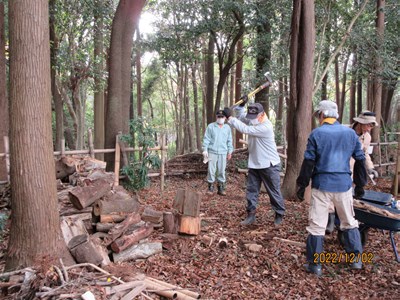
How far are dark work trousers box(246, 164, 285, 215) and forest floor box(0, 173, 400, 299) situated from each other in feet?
1.15

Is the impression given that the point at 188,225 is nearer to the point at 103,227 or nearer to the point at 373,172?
the point at 103,227

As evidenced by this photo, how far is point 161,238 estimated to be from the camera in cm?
475

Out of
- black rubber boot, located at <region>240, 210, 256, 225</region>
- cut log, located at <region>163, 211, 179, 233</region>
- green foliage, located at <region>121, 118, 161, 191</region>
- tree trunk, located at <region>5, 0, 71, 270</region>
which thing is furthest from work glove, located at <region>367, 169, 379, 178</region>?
green foliage, located at <region>121, 118, 161, 191</region>

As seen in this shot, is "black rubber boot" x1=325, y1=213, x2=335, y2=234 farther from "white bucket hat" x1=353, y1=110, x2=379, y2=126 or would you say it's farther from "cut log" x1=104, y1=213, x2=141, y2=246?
"cut log" x1=104, y1=213, x2=141, y2=246

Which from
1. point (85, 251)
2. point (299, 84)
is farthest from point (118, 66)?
point (85, 251)

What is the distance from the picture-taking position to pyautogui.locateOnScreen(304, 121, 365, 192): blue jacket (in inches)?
158

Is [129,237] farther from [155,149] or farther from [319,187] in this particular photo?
[155,149]

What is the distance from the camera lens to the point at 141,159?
334 inches

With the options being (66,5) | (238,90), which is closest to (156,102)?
(238,90)

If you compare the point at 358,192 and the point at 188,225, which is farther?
the point at 188,225

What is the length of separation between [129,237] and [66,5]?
8.88 m

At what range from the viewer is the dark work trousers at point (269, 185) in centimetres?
556

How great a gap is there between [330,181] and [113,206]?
2871 mm
